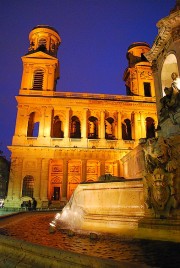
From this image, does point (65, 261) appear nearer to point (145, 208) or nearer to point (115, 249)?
point (115, 249)

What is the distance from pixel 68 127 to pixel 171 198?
27.8m

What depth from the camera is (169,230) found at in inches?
175

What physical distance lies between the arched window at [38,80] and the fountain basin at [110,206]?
98.1 ft

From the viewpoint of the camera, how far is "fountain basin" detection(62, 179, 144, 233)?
560 cm

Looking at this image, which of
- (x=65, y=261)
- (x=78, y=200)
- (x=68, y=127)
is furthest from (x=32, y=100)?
(x=65, y=261)

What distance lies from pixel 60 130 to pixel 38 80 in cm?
881

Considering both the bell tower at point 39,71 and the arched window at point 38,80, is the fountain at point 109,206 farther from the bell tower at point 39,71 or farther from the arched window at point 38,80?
the arched window at point 38,80

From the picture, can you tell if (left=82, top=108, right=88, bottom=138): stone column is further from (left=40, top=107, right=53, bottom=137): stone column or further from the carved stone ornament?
the carved stone ornament

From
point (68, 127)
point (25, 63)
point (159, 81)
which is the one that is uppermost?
point (25, 63)

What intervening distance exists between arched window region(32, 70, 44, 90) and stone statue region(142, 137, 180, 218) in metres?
31.8

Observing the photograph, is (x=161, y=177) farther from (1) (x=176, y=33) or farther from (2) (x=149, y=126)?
(2) (x=149, y=126)

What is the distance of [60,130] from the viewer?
3844 centimetres

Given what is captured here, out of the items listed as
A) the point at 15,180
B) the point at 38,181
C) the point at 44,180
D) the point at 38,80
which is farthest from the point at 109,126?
the point at 15,180

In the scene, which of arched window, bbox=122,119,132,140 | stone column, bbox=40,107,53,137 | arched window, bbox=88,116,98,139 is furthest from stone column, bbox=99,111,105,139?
stone column, bbox=40,107,53,137
